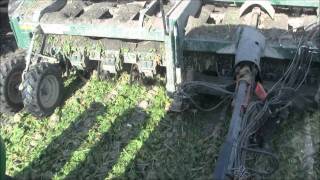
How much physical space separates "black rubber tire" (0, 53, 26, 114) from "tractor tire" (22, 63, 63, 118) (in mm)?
374

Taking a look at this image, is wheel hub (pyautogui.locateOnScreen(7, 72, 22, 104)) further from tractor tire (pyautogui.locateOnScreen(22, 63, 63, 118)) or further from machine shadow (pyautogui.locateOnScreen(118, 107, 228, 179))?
machine shadow (pyautogui.locateOnScreen(118, 107, 228, 179))

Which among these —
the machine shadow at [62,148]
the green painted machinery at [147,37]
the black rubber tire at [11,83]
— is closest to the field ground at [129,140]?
the machine shadow at [62,148]

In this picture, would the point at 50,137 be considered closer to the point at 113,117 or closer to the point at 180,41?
the point at 113,117

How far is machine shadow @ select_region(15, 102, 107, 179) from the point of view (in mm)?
5240

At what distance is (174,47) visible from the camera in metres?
5.67

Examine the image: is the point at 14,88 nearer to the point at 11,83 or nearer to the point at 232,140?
the point at 11,83

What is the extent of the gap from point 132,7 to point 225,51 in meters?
1.51

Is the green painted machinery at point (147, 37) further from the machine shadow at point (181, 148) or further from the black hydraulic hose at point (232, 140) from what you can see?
the black hydraulic hose at point (232, 140)

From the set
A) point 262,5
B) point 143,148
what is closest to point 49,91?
point 143,148

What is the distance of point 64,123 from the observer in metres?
5.97

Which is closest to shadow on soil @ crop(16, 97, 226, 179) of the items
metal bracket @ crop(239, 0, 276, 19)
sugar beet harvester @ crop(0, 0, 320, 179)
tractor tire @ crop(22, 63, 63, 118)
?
sugar beet harvester @ crop(0, 0, 320, 179)

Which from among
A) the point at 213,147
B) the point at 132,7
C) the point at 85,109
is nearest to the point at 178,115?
the point at 213,147

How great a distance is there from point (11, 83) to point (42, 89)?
0.47 m

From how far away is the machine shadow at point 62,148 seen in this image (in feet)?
17.2
